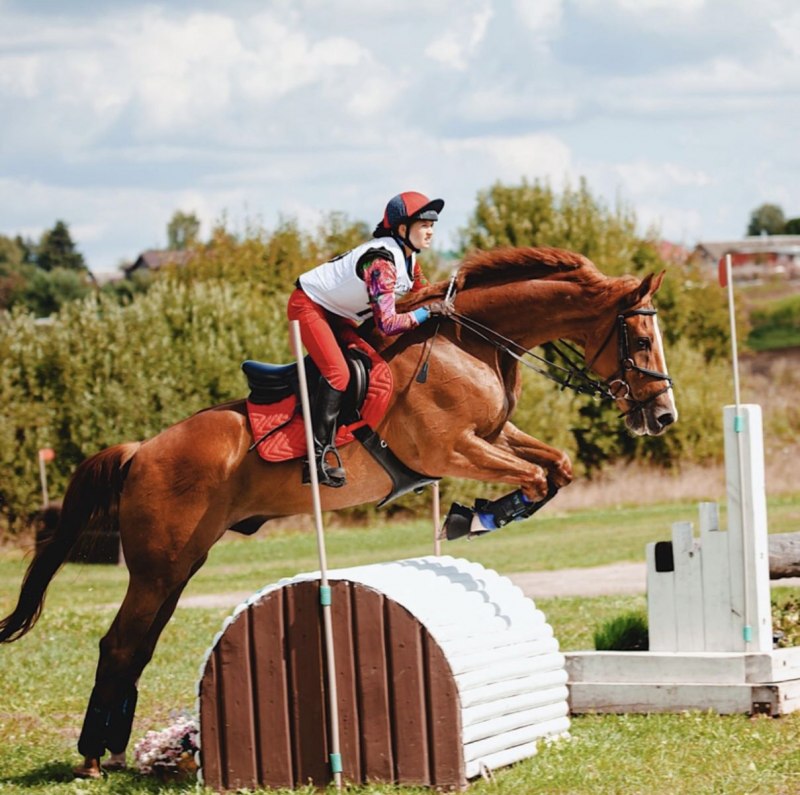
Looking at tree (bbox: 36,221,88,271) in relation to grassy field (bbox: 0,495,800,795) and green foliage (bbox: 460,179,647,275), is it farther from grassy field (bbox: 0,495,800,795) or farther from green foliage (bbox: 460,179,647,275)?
grassy field (bbox: 0,495,800,795)

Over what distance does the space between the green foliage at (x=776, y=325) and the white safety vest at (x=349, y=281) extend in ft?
164

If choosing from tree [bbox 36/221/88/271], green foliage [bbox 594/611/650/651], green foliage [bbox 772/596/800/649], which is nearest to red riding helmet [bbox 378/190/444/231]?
green foliage [bbox 594/611/650/651]

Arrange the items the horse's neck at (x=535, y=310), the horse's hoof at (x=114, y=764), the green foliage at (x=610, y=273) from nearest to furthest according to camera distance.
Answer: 1. the horse's neck at (x=535, y=310)
2. the horse's hoof at (x=114, y=764)
3. the green foliage at (x=610, y=273)

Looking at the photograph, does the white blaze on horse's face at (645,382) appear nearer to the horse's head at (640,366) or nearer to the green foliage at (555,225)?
the horse's head at (640,366)

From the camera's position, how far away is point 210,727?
6.36 meters

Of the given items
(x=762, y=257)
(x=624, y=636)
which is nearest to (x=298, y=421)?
(x=624, y=636)

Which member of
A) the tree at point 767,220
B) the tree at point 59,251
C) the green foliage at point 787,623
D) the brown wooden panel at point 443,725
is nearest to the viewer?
the brown wooden panel at point 443,725

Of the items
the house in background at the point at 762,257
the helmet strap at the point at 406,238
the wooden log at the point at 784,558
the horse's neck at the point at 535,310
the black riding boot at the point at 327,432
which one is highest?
the house in background at the point at 762,257

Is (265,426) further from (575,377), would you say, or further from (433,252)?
(433,252)

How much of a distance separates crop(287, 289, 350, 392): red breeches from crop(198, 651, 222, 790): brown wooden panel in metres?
1.49

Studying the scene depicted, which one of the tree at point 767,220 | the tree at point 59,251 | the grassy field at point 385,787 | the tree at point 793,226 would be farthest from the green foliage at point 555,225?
the tree at point 767,220

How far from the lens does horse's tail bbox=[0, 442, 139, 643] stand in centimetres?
759

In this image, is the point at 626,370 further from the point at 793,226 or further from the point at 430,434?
the point at 793,226

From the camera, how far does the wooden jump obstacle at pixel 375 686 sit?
5.96 metres
